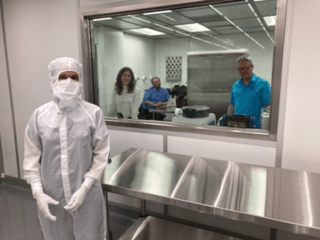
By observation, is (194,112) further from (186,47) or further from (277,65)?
(186,47)

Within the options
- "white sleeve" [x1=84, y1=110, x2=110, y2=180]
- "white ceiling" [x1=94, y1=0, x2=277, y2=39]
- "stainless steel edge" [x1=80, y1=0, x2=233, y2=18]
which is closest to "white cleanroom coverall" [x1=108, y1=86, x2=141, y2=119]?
"stainless steel edge" [x1=80, y1=0, x2=233, y2=18]

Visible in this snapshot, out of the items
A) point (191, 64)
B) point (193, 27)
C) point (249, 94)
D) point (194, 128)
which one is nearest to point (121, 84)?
point (194, 128)

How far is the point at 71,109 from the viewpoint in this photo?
1.17 meters

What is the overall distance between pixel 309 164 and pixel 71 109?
1425 mm

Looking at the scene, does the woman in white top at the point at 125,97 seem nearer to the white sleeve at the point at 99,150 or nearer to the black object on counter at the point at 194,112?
the black object on counter at the point at 194,112

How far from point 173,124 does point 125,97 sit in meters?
0.79

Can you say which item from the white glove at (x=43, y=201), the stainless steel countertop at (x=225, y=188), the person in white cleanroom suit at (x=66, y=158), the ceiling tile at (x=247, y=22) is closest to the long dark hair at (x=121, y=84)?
the stainless steel countertop at (x=225, y=188)

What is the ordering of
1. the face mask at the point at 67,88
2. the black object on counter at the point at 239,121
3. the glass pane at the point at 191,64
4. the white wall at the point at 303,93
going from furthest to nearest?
the glass pane at the point at 191,64, the black object on counter at the point at 239,121, the white wall at the point at 303,93, the face mask at the point at 67,88

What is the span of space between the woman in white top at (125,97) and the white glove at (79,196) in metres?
1.24

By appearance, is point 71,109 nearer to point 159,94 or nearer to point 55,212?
point 55,212

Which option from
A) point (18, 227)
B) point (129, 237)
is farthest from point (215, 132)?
point (18, 227)

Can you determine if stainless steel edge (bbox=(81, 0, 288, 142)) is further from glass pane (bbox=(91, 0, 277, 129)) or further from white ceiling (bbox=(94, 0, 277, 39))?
white ceiling (bbox=(94, 0, 277, 39))

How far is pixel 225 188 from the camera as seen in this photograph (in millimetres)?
1240

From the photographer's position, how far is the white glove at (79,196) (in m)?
1.11
